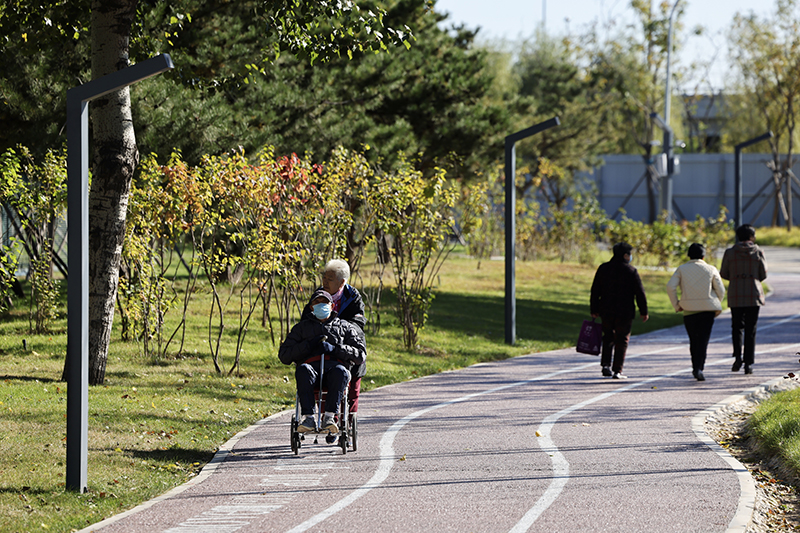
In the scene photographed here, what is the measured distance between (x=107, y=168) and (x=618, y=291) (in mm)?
6710

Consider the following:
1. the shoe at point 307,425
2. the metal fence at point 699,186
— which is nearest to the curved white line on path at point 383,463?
the shoe at point 307,425

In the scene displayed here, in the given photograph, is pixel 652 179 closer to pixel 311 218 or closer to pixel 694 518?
pixel 311 218

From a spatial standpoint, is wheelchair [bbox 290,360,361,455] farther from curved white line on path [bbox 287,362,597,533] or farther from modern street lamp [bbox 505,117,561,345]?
modern street lamp [bbox 505,117,561,345]

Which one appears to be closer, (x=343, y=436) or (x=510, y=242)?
(x=343, y=436)

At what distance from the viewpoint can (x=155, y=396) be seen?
419 inches

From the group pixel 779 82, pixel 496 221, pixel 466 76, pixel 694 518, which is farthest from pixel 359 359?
pixel 779 82

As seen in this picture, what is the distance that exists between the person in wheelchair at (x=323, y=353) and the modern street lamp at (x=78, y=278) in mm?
1722

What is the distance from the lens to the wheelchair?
7941 millimetres

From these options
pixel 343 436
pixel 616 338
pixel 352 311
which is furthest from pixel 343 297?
pixel 616 338

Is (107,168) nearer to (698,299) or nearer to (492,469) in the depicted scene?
→ (492,469)

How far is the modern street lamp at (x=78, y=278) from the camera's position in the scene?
670 centimetres

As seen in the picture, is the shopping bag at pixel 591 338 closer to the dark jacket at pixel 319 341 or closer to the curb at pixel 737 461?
the curb at pixel 737 461

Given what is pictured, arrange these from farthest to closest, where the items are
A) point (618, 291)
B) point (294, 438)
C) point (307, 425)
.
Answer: point (618, 291)
point (294, 438)
point (307, 425)

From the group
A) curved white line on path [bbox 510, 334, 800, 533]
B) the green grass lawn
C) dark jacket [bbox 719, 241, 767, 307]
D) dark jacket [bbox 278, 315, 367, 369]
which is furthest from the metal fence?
dark jacket [bbox 278, 315, 367, 369]
